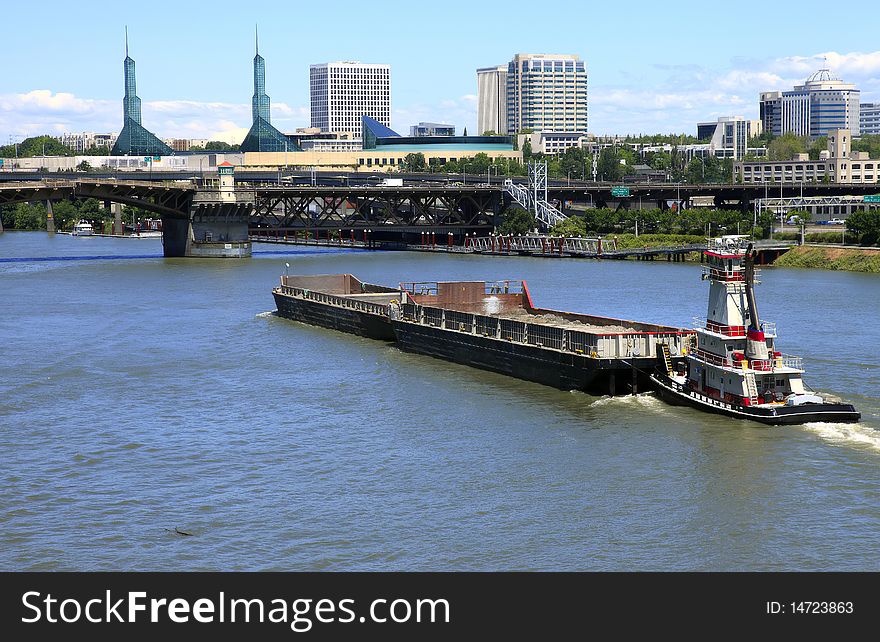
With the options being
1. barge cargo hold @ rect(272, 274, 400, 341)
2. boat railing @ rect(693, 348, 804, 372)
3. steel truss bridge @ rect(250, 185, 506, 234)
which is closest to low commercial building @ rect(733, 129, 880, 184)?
steel truss bridge @ rect(250, 185, 506, 234)

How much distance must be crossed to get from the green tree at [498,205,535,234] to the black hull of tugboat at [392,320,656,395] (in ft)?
273

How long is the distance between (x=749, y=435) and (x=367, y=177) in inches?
6606

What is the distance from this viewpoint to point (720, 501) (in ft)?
94.3

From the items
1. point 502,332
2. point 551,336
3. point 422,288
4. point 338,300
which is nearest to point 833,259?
point 338,300

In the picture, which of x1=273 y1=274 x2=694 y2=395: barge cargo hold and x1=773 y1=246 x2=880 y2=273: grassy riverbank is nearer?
x1=273 y1=274 x2=694 y2=395: barge cargo hold

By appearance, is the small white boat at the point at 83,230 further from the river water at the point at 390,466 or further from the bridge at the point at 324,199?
the river water at the point at 390,466

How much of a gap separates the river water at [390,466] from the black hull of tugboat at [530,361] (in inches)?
20.8

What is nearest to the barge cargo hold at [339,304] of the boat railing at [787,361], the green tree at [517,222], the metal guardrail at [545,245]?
the boat railing at [787,361]

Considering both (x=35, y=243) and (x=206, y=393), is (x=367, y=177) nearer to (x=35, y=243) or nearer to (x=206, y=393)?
(x=35, y=243)

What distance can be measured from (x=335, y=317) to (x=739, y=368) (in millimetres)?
26764

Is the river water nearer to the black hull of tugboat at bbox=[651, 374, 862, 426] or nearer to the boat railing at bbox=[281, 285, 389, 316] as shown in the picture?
the black hull of tugboat at bbox=[651, 374, 862, 426]

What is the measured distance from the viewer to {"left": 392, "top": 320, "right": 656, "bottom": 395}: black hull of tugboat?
39688 mm

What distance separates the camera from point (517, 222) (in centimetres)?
13462

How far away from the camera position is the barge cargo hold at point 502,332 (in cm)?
3966
